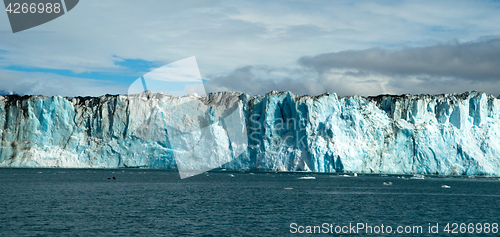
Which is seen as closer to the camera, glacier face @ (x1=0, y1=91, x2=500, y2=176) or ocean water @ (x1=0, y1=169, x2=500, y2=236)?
ocean water @ (x1=0, y1=169, x2=500, y2=236)

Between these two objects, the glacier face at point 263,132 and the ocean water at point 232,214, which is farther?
the glacier face at point 263,132

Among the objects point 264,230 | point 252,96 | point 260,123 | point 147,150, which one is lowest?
point 264,230

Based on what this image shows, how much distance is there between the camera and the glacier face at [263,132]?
6166 cm

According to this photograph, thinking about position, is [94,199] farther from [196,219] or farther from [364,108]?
[364,108]

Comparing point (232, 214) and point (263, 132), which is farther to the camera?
point (263, 132)

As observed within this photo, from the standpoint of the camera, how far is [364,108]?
66.6 m

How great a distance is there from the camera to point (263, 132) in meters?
68.2

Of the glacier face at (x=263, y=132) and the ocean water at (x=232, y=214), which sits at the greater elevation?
the glacier face at (x=263, y=132)

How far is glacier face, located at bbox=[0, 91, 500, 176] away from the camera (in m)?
61.7

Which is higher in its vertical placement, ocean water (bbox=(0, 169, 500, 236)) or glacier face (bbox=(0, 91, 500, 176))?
glacier face (bbox=(0, 91, 500, 176))

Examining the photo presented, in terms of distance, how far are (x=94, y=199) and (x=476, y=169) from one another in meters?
52.5

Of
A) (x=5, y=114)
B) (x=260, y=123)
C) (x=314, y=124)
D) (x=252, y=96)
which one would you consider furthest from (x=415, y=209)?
(x=5, y=114)

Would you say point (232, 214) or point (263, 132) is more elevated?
point (263, 132)

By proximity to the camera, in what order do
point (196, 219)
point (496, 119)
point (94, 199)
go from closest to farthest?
point (196, 219), point (94, 199), point (496, 119)
